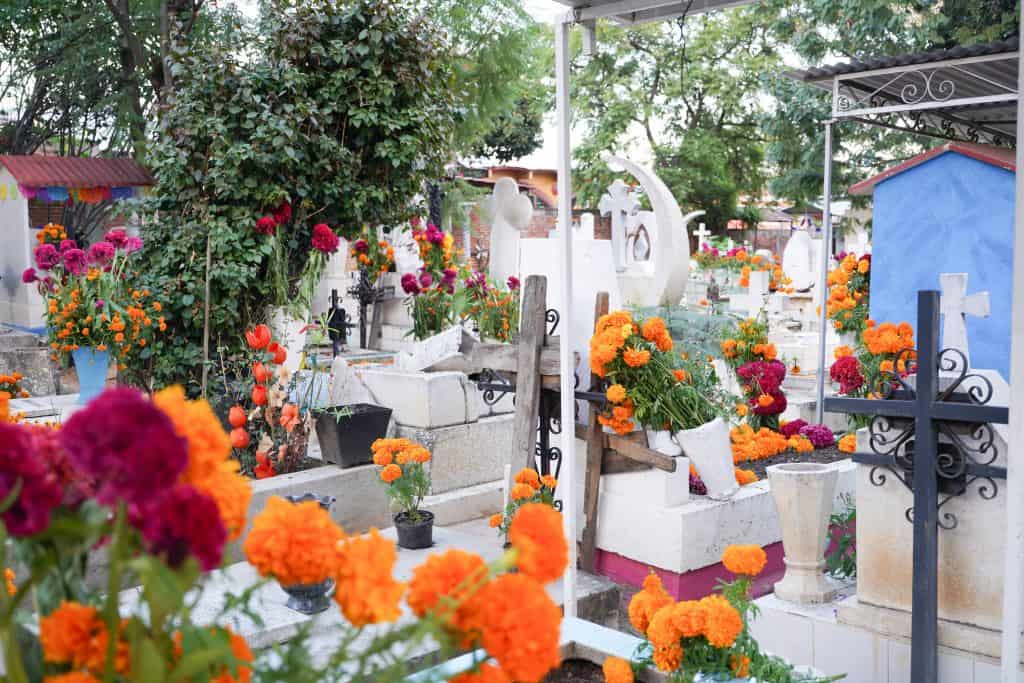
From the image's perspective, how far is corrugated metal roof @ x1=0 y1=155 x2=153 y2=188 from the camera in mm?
11828

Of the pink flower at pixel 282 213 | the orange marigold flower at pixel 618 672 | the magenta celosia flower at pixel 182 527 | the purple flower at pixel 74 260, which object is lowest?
the orange marigold flower at pixel 618 672

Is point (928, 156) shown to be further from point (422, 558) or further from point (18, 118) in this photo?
point (18, 118)

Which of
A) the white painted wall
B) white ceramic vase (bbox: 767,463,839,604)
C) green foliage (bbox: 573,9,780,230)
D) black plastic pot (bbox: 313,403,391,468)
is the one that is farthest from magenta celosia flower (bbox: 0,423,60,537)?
green foliage (bbox: 573,9,780,230)

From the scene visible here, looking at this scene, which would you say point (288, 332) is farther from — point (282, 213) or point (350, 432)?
point (350, 432)

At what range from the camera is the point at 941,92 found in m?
6.89

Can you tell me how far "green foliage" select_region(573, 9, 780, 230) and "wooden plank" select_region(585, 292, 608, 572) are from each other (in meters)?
20.4

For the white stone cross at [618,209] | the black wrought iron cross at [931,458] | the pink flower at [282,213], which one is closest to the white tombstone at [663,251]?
the white stone cross at [618,209]

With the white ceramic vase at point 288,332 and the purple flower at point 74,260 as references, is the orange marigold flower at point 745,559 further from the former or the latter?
the purple flower at point 74,260

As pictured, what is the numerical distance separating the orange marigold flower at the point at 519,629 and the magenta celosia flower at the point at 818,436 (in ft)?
19.8

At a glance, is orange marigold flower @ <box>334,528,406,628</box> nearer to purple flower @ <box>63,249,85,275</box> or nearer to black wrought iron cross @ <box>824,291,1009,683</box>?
black wrought iron cross @ <box>824,291,1009,683</box>

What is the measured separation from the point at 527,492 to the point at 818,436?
3.40 metres

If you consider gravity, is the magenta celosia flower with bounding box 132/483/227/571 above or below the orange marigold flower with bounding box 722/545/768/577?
above

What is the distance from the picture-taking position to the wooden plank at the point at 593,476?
479 cm

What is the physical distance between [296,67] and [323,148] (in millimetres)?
626
